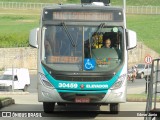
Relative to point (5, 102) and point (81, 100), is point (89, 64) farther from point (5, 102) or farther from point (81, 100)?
point (5, 102)

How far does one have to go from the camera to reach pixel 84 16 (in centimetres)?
1895

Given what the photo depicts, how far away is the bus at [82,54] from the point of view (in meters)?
18.2

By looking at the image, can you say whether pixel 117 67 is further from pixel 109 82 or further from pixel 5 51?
pixel 5 51

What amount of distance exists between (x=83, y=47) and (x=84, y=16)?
1010 mm

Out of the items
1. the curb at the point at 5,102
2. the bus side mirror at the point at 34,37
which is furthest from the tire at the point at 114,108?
the curb at the point at 5,102

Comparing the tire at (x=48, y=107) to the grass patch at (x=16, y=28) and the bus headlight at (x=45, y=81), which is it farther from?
the grass patch at (x=16, y=28)

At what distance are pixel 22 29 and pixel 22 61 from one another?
66.0 feet

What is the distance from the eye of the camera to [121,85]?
18422mm

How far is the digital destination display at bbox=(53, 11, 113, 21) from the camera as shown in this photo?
18.9 meters

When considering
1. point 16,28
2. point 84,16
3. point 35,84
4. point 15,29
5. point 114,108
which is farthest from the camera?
point 16,28

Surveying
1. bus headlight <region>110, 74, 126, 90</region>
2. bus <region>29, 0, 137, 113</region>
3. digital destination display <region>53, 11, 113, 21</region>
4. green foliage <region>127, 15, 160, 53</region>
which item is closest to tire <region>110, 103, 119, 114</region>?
bus <region>29, 0, 137, 113</region>

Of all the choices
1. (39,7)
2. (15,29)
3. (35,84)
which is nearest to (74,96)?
(35,84)

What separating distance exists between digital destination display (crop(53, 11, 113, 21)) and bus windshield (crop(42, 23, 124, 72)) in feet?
0.85

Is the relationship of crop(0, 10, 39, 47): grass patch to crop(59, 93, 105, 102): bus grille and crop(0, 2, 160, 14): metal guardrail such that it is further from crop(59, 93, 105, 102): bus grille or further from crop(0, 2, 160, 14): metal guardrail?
crop(59, 93, 105, 102): bus grille
